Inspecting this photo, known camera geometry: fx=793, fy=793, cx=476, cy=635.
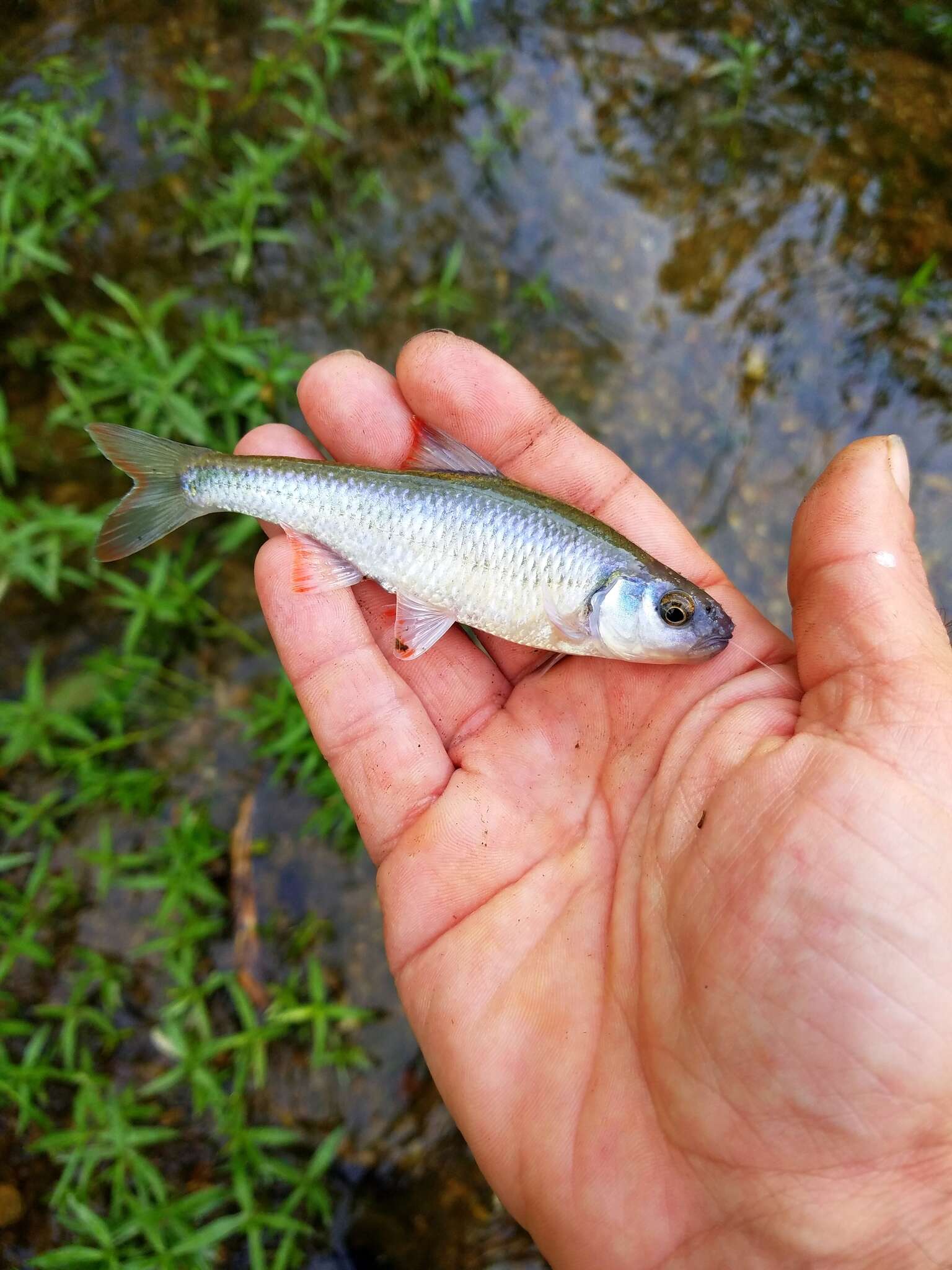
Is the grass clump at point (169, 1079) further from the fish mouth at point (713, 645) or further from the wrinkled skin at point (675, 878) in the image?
the fish mouth at point (713, 645)

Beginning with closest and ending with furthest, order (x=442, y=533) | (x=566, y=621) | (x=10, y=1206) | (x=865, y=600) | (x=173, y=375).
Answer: (x=865, y=600), (x=566, y=621), (x=442, y=533), (x=10, y=1206), (x=173, y=375)

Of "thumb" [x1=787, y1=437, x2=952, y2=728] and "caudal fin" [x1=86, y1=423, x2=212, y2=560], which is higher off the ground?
"thumb" [x1=787, y1=437, x2=952, y2=728]

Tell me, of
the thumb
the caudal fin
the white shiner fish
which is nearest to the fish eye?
the white shiner fish

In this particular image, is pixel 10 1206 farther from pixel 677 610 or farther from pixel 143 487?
pixel 677 610

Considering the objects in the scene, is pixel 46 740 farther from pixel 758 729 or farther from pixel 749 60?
pixel 749 60

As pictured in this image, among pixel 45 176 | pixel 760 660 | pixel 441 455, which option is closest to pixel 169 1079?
pixel 441 455

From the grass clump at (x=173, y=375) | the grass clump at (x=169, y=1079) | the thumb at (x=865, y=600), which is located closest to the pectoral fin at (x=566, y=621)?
the thumb at (x=865, y=600)

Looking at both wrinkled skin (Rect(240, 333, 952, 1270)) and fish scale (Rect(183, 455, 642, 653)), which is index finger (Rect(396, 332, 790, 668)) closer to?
wrinkled skin (Rect(240, 333, 952, 1270))

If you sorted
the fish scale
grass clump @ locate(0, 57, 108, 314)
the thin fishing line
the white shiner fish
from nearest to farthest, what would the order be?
1. the thin fishing line
2. the white shiner fish
3. the fish scale
4. grass clump @ locate(0, 57, 108, 314)
